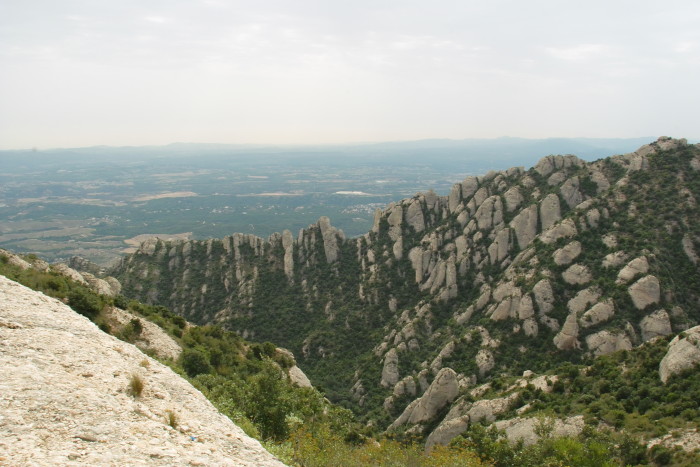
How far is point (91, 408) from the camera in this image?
1331 centimetres

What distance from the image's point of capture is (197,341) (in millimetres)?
41906

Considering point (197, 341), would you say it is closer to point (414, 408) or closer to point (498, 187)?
point (414, 408)

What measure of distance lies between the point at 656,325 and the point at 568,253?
45.8ft

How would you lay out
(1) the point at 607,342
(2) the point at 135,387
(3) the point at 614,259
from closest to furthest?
1. (2) the point at 135,387
2. (1) the point at 607,342
3. (3) the point at 614,259

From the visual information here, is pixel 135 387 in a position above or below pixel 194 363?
above

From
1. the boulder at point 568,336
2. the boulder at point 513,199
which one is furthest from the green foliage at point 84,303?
the boulder at point 513,199

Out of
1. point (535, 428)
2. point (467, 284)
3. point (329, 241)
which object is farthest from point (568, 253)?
point (329, 241)

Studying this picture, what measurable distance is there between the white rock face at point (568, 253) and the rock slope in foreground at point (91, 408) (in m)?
51.2

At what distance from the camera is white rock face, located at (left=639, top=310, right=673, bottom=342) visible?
140 feet

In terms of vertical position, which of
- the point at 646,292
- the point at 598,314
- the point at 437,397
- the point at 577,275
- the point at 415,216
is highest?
the point at 415,216

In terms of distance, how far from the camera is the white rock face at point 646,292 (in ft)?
148

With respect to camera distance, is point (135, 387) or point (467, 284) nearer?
point (135, 387)

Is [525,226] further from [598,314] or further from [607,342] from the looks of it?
[607,342]

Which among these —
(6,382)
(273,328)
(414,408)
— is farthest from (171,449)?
(273,328)
